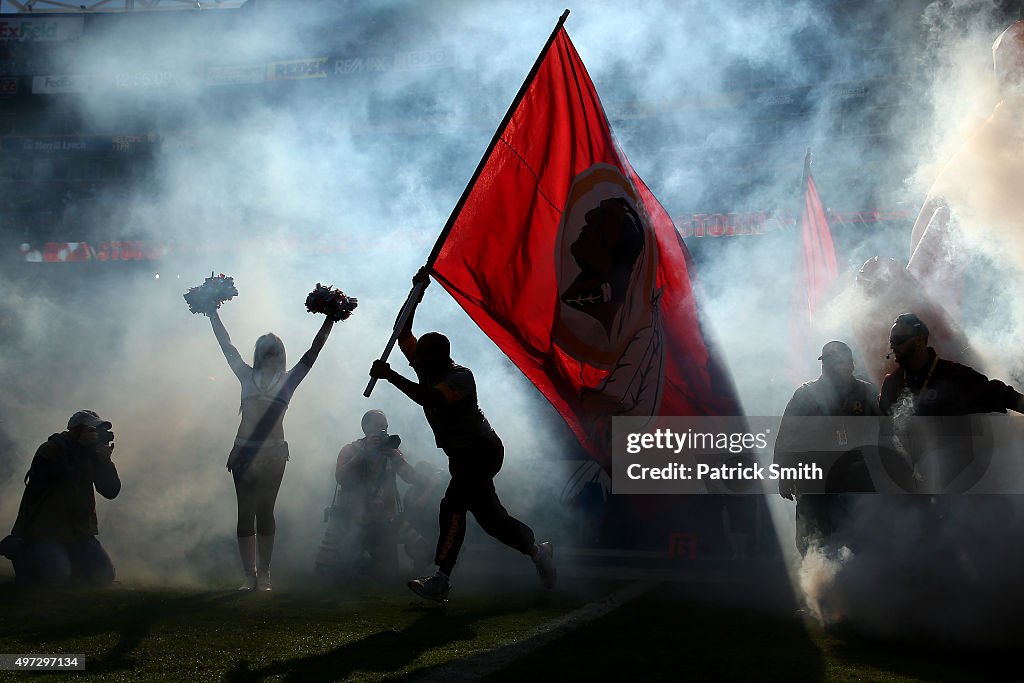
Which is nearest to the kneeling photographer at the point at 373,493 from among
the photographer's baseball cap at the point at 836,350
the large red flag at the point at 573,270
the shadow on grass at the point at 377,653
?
the shadow on grass at the point at 377,653

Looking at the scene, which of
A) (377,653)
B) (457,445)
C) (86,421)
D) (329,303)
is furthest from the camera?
(86,421)

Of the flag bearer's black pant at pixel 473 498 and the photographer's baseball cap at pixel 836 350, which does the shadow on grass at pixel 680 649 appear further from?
the photographer's baseball cap at pixel 836 350

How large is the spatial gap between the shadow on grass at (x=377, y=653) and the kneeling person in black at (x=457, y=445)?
0.20 metres

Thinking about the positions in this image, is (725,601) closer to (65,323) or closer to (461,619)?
(461,619)

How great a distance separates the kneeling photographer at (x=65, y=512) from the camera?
5785 mm

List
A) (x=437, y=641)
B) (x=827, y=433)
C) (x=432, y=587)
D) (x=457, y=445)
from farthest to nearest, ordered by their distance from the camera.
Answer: (x=827, y=433) → (x=457, y=445) → (x=432, y=587) → (x=437, y=641)

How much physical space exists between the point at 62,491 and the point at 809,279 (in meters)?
5.54

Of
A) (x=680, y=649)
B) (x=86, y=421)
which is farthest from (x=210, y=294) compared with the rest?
(x=680, y=649)

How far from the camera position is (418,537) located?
7293 mm

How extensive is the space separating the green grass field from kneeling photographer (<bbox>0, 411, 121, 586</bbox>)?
282 millimetres

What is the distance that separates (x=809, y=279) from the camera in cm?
741

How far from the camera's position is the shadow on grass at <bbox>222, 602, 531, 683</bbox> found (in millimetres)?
3441

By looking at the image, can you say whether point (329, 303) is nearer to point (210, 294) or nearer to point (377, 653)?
point (210, 294)

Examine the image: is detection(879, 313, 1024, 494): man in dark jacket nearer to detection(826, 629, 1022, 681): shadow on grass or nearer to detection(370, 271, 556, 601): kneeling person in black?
detection(826, 629, 1022, 681): shadow on grass
